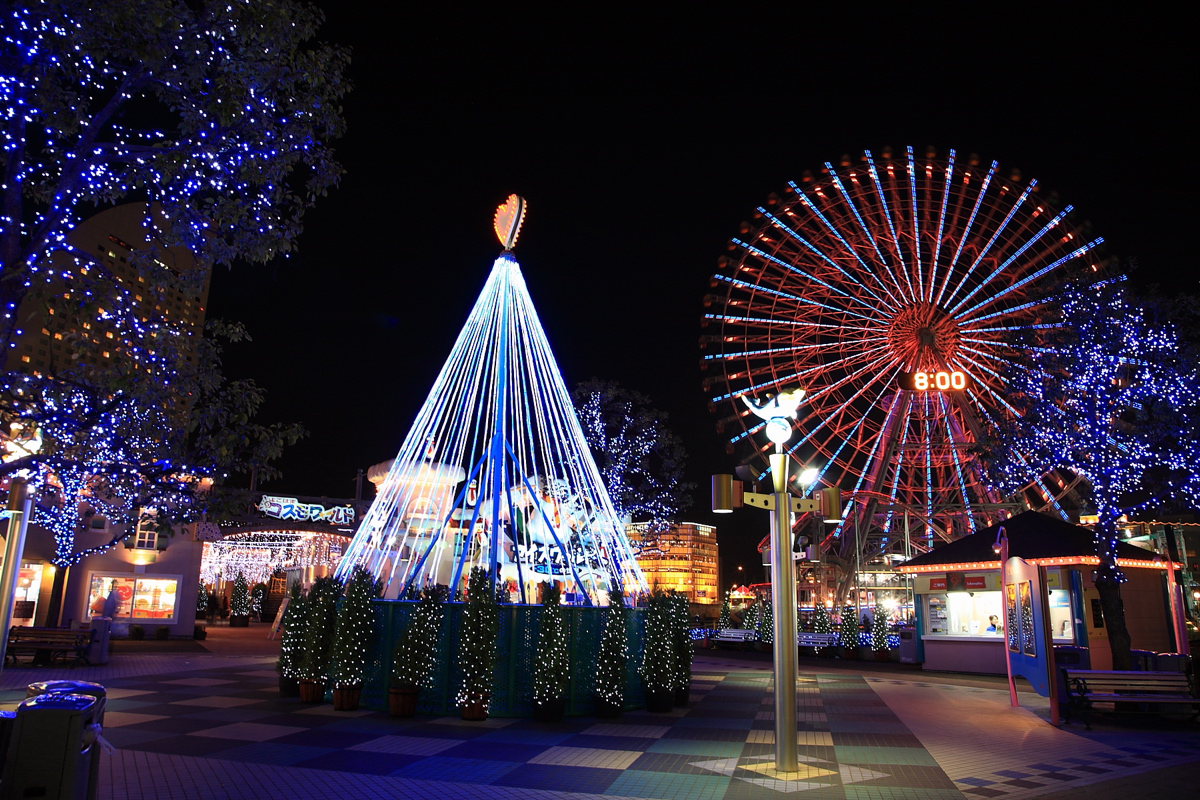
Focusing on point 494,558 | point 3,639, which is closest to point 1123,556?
point 494,558

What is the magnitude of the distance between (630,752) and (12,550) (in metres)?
6.74

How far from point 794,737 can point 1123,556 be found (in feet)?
53.0

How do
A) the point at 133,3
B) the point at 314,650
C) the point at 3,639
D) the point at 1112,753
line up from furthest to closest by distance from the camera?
1. the point at 314,650
2. the point at 1112,753
3. the point at 3,639
4. the point at 133,3

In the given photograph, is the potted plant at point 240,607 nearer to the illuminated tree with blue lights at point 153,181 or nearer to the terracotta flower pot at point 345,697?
the terracotta flower pot at point 345,697

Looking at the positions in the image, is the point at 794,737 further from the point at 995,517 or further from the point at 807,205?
the point at 995,517

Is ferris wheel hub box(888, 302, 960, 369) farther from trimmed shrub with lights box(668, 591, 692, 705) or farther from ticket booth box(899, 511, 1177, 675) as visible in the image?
trimmed shrub with lights box(668, 591, 692, 705)

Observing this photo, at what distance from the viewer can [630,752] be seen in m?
9.23

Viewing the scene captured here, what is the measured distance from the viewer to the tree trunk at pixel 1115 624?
15555 millimetres

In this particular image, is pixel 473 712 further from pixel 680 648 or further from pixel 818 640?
pixel 818 640

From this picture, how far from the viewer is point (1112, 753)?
30.7ft

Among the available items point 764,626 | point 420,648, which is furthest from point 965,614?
point 420,648

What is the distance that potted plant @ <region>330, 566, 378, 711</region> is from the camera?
38.0 ft

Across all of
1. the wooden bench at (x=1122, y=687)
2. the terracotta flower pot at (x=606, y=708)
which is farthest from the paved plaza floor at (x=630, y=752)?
the wooden bench at (x=1122, y=687)

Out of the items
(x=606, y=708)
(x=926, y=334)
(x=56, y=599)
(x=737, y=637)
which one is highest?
(x=926, y=334)
